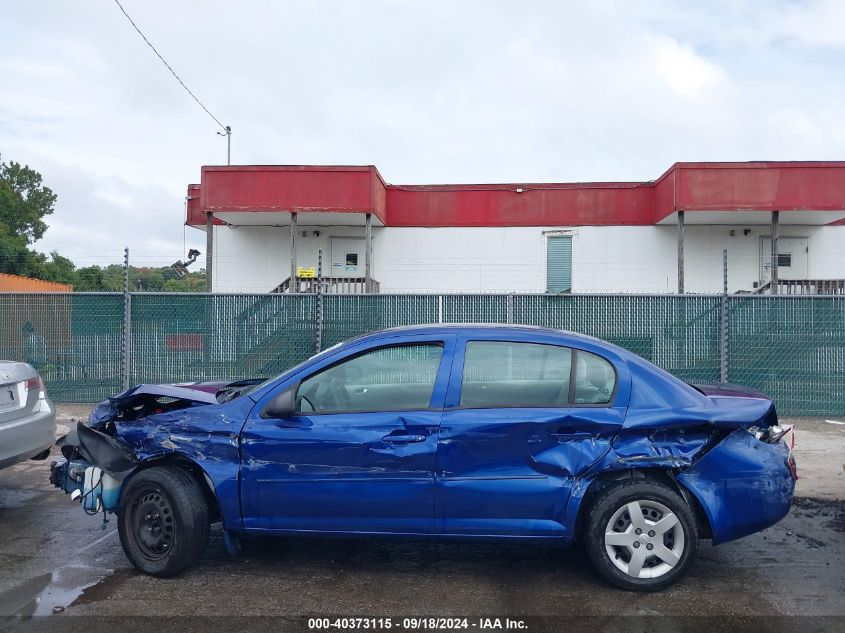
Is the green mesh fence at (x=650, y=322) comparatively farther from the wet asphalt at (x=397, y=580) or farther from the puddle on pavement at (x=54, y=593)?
the puddle on pavement at (x=54, y=593)

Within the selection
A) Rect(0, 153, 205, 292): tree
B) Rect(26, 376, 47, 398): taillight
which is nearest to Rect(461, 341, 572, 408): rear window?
Rect(26, 376, 47, 398): taillight

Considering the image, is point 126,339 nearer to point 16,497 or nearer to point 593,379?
point 16,497

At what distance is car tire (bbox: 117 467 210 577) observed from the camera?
4.46m

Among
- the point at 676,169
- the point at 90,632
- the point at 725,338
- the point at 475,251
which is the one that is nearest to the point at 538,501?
the point at 90,632

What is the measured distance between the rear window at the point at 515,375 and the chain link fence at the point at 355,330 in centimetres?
567

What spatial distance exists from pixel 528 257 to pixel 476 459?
16.7 meters

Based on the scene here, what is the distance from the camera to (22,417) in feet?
19.7

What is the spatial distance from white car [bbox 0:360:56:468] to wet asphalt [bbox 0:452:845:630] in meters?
0.62

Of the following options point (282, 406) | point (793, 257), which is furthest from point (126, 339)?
point (793, 257)

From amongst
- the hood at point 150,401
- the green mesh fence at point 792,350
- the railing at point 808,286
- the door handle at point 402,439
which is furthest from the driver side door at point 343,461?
the railing at point 808,286

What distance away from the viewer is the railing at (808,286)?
17.5 m

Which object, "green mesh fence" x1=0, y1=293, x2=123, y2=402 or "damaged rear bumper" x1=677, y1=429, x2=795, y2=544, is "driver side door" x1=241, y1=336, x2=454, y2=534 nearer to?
"damaged rear bumper" x1=677, y1=429, x2=795, y2=544

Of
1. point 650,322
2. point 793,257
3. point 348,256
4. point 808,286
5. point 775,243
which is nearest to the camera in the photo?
point 650,322

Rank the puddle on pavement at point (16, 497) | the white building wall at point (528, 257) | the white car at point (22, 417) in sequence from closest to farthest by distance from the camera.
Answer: the white car at point (22, 417) → the puddle on pavement at point (16, 497) → the white building wall at point (528, 257)
